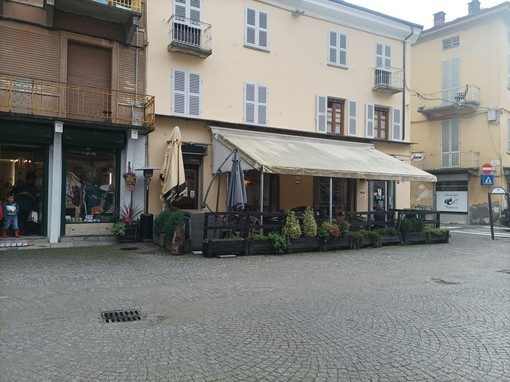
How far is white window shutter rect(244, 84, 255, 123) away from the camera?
15.4 metres

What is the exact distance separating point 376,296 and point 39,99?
34.5 feet

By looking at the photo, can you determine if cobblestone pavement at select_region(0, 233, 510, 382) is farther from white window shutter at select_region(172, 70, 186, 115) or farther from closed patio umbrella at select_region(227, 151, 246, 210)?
white window shutter at select_region(172, 70, 186, 115)

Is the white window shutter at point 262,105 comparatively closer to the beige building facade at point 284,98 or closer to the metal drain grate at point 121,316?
the beige building facade at point 284,98

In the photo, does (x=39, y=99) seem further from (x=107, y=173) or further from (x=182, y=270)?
(x=182, y=270)

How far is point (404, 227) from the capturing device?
44.0 ft

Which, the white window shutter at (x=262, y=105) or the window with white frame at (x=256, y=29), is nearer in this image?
the window with white frame at (x=256, y=29)

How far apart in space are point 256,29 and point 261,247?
357 inches

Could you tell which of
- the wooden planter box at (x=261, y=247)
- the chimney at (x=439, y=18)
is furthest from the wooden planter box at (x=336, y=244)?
the chimney at (x=439, y=18)

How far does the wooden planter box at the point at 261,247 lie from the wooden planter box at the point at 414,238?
497cm

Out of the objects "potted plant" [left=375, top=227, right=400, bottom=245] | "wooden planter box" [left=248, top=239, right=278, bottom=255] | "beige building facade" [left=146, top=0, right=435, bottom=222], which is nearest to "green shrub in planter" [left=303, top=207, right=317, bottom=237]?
"wooden planter box" [left=248, top=239, right=278, bottom=255]

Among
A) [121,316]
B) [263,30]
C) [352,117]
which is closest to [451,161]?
[352,117]

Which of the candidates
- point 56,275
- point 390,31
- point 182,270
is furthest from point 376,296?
point 390,31

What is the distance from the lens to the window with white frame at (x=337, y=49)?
1755 centimetres

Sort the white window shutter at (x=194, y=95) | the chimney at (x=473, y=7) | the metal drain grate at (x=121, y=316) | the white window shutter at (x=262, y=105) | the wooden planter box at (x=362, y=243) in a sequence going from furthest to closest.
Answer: the chimney at (x=473, y=7)
the white window shutter at (x=262, y=105)
the white window shutter at (x=194, y=95)
the wooden planter box at (x=362, y=243)
the metal drain grate at (x=121, y=316)
